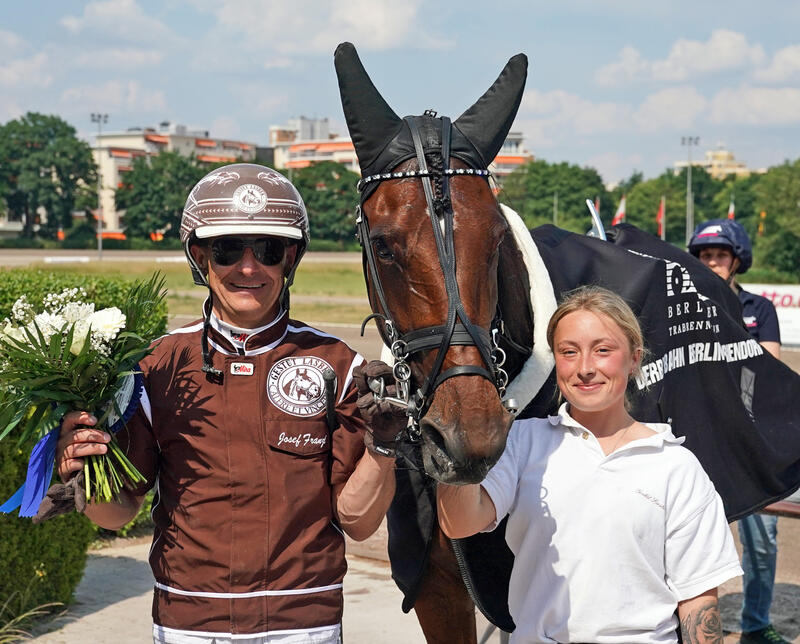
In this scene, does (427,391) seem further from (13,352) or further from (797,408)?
(797,408)

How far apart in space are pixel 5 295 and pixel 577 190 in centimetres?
8929

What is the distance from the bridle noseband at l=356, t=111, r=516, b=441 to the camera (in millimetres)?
2365

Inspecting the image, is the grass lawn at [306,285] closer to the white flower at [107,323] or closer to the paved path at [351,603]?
the paved path at [351,603]

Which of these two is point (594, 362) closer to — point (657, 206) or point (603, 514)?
point (603, 514)

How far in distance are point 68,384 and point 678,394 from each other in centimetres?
228

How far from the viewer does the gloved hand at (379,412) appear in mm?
2287

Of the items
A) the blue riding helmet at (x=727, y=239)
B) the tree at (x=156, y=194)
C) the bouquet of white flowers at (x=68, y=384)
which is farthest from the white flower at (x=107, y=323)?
the tree at (x=156, y=194)

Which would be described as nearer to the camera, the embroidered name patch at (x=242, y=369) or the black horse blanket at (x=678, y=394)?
the embroidered name patch at (x=242, y=369)

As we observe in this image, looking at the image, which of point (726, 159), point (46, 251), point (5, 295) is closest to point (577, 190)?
point (46, 251)

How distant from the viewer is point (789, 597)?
591cm

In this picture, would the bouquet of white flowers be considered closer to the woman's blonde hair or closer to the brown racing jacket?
the brown racing jacket

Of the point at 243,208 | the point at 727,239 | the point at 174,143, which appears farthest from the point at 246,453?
the point at 174,143

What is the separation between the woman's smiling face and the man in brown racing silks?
0.55 m

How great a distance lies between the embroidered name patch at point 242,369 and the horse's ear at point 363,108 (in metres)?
0.68
